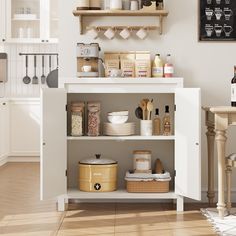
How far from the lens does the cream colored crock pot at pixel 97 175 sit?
454 centimetres

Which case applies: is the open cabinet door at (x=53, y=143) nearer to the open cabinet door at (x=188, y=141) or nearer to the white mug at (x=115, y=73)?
the white mug at (x=115, y=73)

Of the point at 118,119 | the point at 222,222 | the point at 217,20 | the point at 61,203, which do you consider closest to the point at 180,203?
the point at 222,222

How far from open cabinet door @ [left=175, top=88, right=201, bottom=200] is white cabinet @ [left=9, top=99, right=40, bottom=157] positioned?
139 inches

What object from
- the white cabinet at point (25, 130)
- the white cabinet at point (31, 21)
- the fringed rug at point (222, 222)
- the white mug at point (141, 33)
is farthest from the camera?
the white cabinet at point (31, 21)

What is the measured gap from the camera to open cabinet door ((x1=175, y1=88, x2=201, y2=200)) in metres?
4.29

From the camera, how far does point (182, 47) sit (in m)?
4.81

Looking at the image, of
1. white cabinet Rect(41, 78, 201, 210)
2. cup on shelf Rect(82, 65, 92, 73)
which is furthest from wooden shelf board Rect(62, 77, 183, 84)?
cup on shelf Rect(82, 65, 92, 73)

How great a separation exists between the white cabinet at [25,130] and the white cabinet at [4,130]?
0.40ft

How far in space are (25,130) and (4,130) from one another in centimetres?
33

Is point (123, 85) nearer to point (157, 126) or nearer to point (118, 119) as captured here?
point (118, 119)

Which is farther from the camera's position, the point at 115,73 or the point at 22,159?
the point at 22,159

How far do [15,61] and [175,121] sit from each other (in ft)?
13.7

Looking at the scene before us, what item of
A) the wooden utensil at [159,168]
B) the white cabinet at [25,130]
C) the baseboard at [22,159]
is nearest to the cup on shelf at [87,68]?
the wooden utensil at [159,168]

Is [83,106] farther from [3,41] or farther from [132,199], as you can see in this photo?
[3,41]
